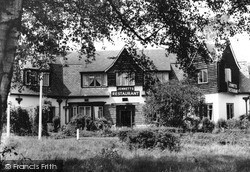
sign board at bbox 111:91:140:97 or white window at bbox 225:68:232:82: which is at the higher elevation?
white window at bbox 225:68:232:82

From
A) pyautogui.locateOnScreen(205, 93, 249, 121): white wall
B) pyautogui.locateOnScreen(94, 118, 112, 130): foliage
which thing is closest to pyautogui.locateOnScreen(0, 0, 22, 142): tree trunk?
pyautogui.locateOnScreen(94, 118, 112, 130): foliage

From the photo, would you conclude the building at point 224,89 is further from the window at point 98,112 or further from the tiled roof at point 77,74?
the window at point 98,112

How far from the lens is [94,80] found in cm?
3719

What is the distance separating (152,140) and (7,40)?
33.4ft

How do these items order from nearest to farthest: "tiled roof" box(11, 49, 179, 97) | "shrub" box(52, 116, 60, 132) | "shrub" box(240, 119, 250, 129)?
"shrub" box(240, 119, 250, 129), "shrub" box(52, 116, 60, 132), "tiled roof" box(11, 49, 179, 97)

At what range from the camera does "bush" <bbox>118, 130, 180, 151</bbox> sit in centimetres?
1386

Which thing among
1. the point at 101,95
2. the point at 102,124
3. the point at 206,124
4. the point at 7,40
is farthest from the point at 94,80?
the point at 7,40

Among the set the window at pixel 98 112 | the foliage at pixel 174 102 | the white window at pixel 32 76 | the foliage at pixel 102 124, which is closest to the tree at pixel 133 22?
the white window at pixel 32 76

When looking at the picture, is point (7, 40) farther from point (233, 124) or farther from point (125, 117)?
point (125, 117)

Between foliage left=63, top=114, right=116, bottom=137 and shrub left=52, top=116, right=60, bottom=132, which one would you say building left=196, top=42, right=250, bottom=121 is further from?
shrub left=52, top=116, right=60, bottom=132

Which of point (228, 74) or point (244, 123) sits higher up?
point (228, 74)

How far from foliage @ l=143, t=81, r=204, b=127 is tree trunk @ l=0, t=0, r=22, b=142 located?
23267 mm

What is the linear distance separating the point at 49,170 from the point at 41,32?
505cm

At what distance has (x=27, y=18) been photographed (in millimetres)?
10367
